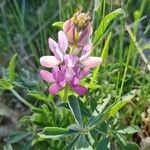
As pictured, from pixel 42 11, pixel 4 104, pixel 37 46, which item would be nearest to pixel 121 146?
pixel 4 104

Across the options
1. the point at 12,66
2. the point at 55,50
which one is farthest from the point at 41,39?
the point at 55,50

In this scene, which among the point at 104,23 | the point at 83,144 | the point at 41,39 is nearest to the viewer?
the point at 83,144

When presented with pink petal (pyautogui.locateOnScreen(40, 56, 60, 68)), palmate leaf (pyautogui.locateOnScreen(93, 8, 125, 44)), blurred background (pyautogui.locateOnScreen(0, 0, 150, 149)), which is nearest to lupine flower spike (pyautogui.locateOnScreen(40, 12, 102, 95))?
pink petal (pyautogui.locateOnScreen(40, 56, 60, 68))

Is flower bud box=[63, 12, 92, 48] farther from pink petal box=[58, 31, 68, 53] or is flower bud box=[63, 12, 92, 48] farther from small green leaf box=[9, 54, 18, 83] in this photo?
small green leaf box=[9, 54, 18, 83]

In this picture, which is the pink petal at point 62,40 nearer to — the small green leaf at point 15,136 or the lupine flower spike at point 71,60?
the lupine flower spike at point 71,60

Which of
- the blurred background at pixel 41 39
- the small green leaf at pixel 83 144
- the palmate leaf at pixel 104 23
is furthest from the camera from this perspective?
the blurred background at pixel 41 39

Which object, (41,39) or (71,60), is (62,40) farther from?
(41,39)

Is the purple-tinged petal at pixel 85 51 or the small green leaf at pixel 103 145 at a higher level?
the purple-tinged petal at pixel 85 51

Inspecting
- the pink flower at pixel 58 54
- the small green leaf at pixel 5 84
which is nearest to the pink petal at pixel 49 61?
the pink flower at pixel 58 54
